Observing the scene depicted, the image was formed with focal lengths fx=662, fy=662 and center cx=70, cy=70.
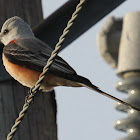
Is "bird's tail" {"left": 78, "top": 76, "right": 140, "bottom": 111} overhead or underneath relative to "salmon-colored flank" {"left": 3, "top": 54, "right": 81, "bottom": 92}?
underneath

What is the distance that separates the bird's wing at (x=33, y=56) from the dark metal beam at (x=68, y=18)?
0.26m

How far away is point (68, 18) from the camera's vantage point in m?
5.98

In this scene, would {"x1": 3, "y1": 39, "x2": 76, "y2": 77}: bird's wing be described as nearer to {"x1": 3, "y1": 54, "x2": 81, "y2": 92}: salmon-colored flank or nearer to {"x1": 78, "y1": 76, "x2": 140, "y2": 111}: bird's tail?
{"x1": 3, "y1": 54, "x2": 81, "y2": 92}: salmon-colored flank

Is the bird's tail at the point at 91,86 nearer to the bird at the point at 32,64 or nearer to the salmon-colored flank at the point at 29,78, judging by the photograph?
the bird at the point at 32,64

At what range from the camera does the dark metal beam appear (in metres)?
5.78

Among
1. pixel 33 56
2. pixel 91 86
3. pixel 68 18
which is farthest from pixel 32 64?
pixel 91 86

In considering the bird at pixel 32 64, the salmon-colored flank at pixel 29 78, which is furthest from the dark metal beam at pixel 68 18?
the salmon-colored flank at pixel 29 78

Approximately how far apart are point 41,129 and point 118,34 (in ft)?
11.8

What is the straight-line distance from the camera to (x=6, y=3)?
19.9 feet

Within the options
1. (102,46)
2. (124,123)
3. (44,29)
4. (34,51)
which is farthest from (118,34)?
(44,29)

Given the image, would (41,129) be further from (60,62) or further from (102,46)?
(102,46)

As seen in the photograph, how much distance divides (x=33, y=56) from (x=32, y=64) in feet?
0.27

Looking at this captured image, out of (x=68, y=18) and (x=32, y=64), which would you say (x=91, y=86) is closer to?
(x=68, y=18)

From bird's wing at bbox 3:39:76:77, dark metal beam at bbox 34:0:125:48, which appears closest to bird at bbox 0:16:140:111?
bird's wing at bbox 3:39:76:77
